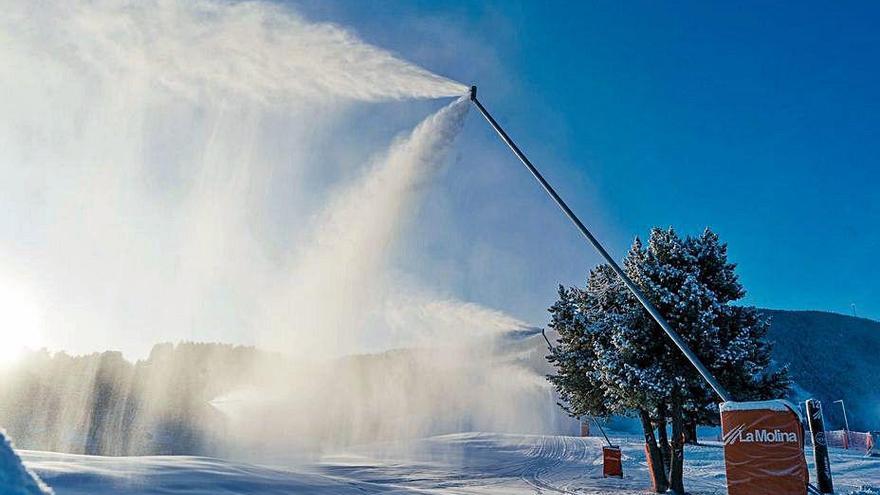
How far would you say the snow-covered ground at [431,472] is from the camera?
10320 mm

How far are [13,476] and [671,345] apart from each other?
19.5 meters

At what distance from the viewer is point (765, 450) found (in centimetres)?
1095

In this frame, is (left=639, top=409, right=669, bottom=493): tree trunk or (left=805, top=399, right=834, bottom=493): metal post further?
(left=639, top=409, right=669, bottom=493): tree trunk

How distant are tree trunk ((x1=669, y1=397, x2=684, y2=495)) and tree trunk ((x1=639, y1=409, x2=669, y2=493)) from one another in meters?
0.95

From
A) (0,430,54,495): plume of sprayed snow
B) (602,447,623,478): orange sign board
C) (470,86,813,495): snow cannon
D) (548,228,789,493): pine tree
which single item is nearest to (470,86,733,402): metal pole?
(470,86,813,495): snow cannon

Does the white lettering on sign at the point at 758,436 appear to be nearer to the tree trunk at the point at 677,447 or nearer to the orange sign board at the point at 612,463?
the tree trunk at the point at 677,447

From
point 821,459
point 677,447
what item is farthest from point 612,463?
point 821,459

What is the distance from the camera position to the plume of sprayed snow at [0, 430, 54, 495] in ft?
11.7

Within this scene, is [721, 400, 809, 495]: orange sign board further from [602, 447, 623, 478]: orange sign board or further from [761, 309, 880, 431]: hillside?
[761, 309, 880, 431]: hillside

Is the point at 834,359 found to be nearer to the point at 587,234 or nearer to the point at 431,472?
the point at 431,472

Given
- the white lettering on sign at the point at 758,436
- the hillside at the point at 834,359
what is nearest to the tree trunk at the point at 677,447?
the white lettering on sign at the point at 758,436

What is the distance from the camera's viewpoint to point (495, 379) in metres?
101

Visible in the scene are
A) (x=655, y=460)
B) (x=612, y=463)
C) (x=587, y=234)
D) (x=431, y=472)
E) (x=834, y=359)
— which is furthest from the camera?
(x=834, y=359)

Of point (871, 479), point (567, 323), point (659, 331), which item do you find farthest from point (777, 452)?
point (871, 479)
